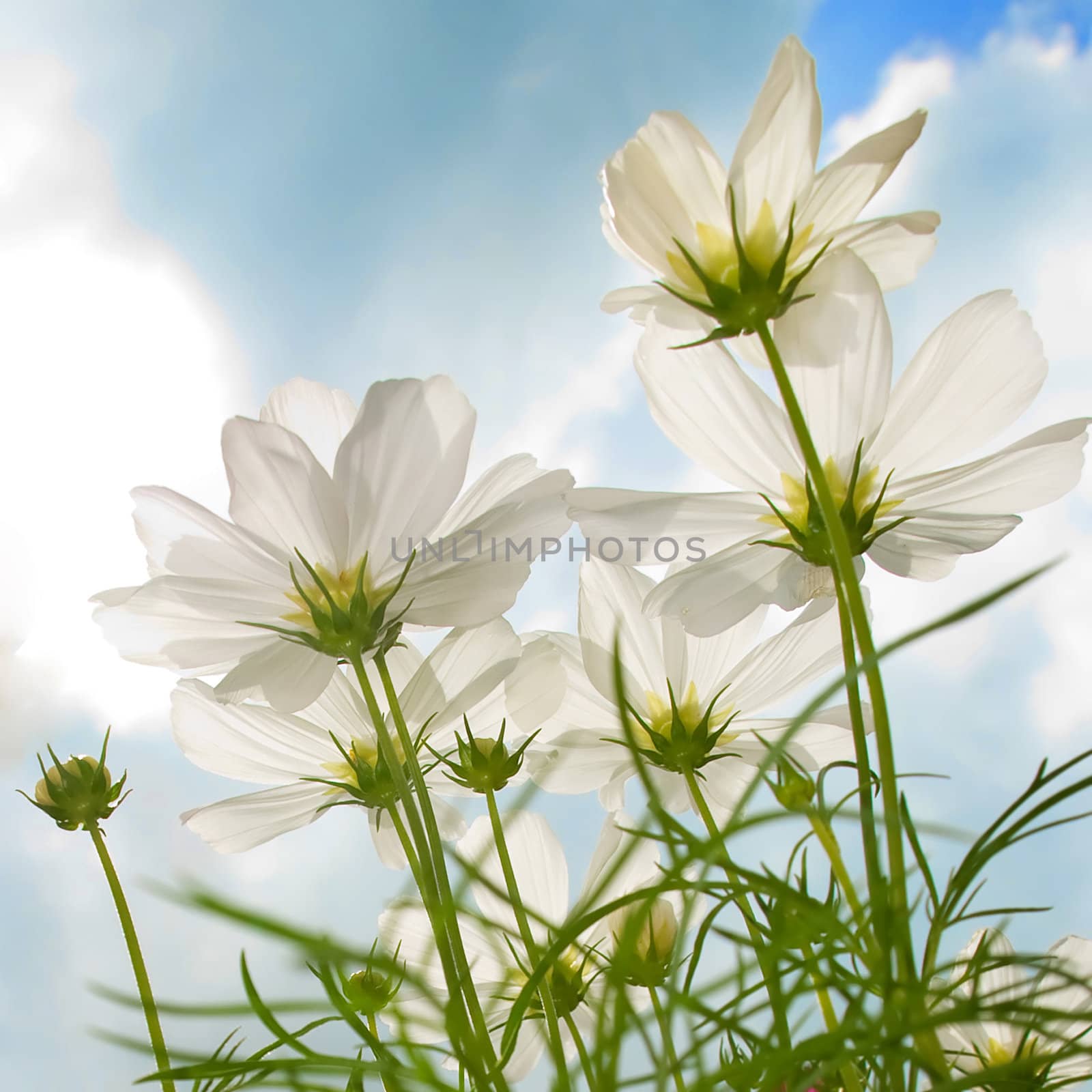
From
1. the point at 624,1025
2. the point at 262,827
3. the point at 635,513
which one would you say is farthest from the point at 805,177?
the point at 262,827

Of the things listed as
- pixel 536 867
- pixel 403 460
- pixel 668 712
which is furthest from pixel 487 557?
pixel 536 867

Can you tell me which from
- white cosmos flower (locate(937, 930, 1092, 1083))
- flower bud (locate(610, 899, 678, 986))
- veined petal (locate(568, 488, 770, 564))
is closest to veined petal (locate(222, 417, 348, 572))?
veined petal (locate(568, 488, 770, 564))

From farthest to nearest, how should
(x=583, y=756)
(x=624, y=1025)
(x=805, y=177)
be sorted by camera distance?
(x=583, y=756)
(x=805, y=177)
(x=624, y=1025)

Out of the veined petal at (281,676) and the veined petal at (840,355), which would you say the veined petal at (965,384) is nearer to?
the veined petal at (840,355)

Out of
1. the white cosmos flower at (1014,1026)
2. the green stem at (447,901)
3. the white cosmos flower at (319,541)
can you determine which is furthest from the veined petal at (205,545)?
the white cosmos flower at (1014,1026)

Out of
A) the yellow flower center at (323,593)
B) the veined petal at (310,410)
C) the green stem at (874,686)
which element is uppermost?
the veined petal at (310,410)

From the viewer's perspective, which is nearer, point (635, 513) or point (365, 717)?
point (635, 513)

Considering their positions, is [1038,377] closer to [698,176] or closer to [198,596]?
[698,176]
